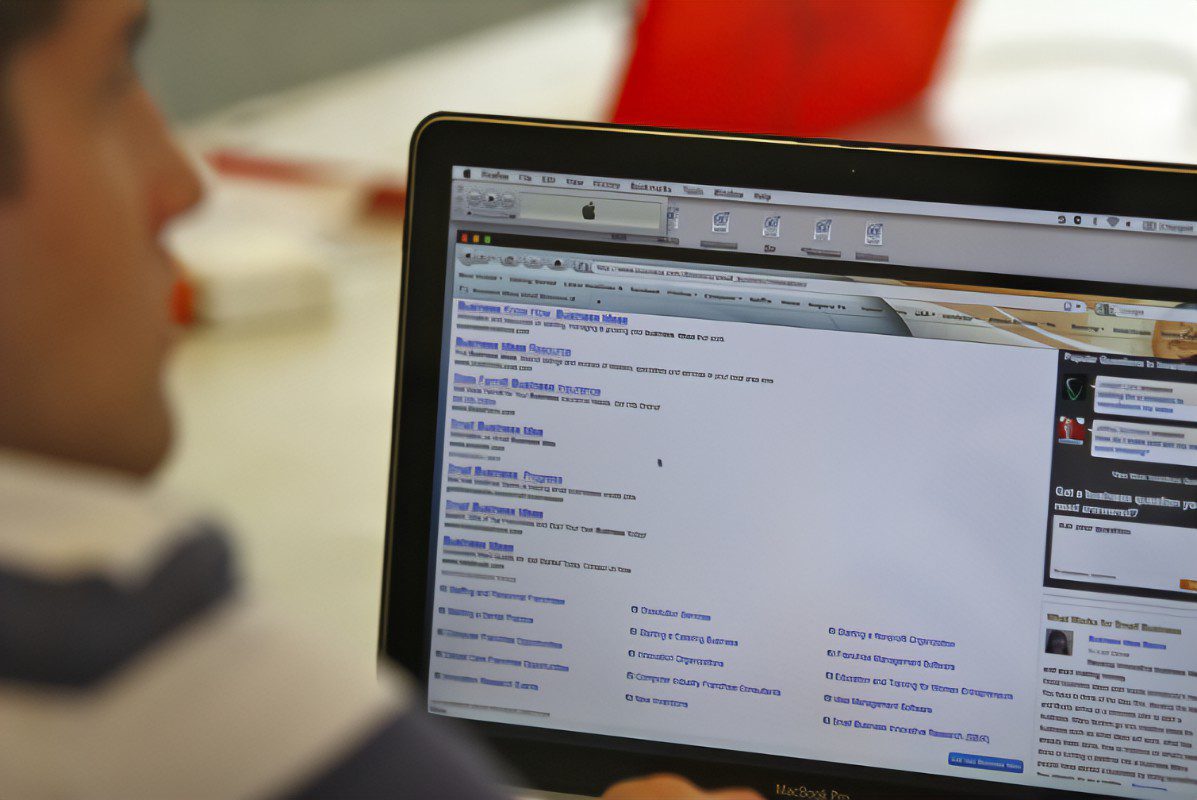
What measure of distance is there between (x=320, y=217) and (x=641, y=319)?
37.9 inches

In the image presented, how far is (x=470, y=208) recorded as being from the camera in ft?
1.75

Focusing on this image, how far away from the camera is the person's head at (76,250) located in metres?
0.32

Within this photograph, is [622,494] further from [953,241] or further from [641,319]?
[953,241]

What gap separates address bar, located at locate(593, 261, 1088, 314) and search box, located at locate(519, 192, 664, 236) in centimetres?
2

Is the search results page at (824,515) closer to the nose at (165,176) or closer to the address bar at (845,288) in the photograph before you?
the address bar at (845,288)

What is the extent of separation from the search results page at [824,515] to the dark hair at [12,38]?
0.21 meters

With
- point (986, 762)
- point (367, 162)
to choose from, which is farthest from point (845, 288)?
point (367, 162)

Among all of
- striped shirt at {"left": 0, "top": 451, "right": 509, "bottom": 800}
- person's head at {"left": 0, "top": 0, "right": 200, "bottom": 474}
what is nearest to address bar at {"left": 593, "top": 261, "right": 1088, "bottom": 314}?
person's head at {"left": 0, "top": 0, "right": 200, "bottom": 474}

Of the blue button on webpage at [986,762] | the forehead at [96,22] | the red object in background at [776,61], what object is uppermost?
the red object in background at [776,61]

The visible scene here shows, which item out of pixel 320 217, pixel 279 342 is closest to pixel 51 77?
pixel 279 342

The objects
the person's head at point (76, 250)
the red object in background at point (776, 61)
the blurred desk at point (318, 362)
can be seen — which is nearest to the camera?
the person's head at point (76, 250)

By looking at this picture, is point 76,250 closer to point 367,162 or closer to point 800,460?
point 800,460

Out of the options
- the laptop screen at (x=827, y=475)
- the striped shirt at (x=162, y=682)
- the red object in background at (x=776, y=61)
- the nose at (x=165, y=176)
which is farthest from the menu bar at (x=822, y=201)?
the red object in background at (x=776, y=61)

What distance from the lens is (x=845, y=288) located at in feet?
1.68
